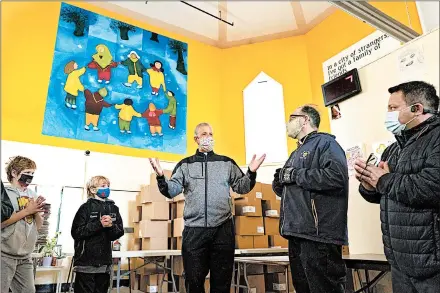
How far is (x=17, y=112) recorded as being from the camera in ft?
14.5

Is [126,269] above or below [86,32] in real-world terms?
below

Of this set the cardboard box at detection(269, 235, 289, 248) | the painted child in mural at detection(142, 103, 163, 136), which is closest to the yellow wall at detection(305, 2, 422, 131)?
the cardboard box at detection(269, 235, 289, 248)

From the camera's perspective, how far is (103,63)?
17.6 feet

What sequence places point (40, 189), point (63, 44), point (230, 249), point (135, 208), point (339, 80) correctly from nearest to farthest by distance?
point (230, 249)
point (339, 80)
point (40, 189)
point (135, 208)
point (63, 44)

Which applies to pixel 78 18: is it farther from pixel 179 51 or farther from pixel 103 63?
pixel 179 51

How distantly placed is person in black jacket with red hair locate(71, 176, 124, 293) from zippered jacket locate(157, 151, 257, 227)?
741 mm

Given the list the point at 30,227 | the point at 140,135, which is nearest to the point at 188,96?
the point at 140,135

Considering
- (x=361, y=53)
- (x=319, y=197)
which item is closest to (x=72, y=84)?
(x=361, y=53)

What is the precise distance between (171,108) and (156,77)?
578 millimetres

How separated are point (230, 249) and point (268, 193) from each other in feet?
8.00

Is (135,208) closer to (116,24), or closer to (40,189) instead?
(40,189)

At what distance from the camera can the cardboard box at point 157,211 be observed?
13.6ft

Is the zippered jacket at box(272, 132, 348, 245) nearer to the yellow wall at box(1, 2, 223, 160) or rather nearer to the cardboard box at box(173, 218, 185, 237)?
the cardboard box at box(173, 218, 185, 237)

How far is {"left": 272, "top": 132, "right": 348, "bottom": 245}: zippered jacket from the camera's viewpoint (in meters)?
1.74
